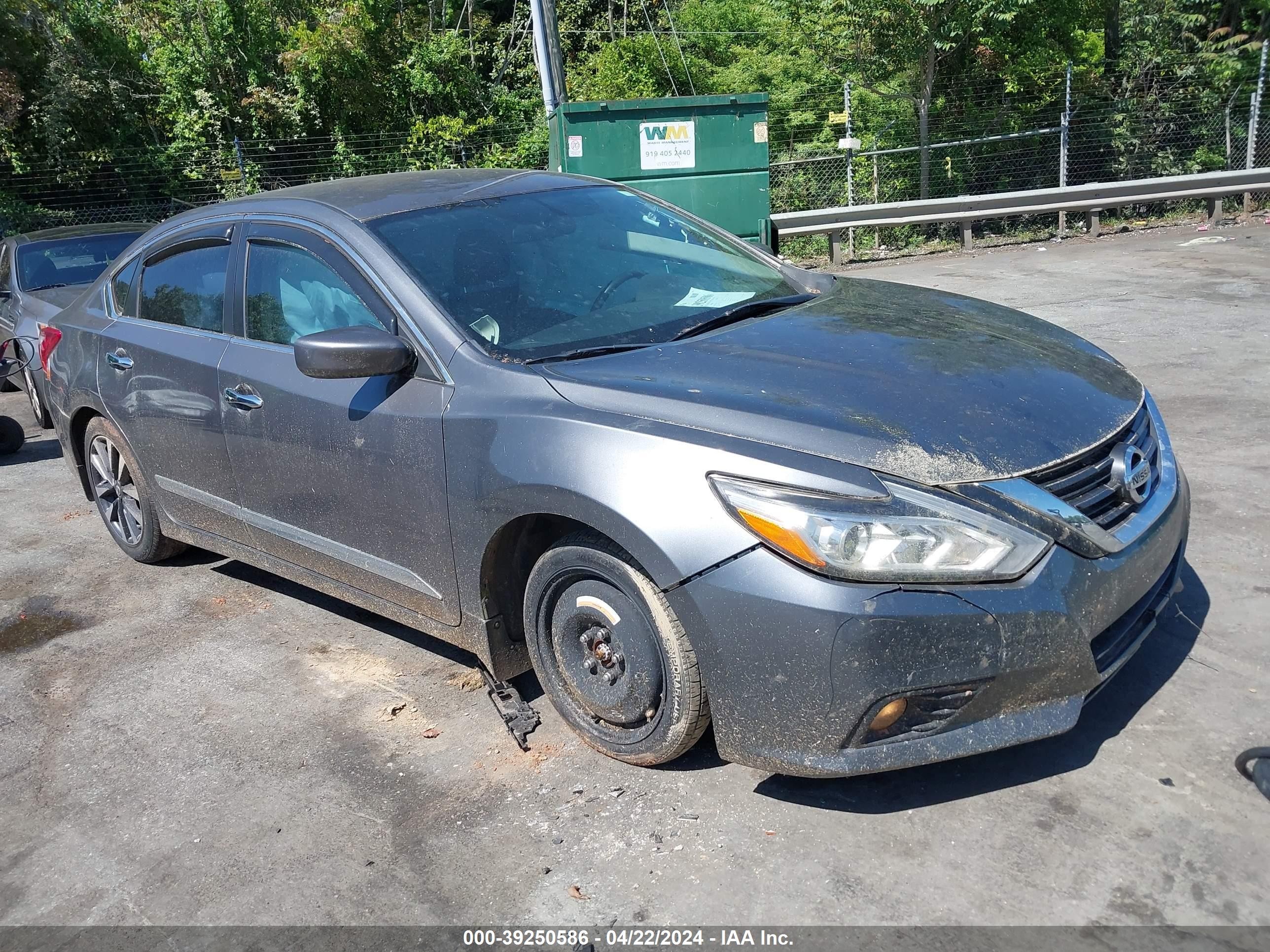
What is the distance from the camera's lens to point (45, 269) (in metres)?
9.08

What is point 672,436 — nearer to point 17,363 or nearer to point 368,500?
point 368,500

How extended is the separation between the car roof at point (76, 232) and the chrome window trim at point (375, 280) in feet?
19.8

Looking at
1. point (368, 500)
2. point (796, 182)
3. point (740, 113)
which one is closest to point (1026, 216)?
Answer: point (796, 182)

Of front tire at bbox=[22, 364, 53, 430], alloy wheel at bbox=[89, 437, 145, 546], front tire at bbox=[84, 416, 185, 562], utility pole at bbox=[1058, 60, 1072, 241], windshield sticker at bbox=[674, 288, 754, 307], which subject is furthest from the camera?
utility pole at bbox=[1058, 60, 1072, 241]

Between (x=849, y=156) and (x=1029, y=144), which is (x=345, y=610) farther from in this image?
(x=1029, y=144)

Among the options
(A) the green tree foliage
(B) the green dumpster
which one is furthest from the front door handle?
(A) the green tree foliage

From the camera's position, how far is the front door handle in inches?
161

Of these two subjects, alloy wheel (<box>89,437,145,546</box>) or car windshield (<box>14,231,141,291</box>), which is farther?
car windshield (<box>14,231,141,291</box>)

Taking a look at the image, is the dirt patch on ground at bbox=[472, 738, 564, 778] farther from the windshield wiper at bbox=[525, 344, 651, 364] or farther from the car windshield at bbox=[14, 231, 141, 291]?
the car windshield at bbox=[14, 231, 141, 291]

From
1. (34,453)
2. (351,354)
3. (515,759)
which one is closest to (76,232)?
(34,453)

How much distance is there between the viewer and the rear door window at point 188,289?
4.46 m

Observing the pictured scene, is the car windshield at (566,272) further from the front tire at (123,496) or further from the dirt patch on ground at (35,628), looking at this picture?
the dirt patch on ground at (35,628)

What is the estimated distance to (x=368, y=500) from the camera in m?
3.74

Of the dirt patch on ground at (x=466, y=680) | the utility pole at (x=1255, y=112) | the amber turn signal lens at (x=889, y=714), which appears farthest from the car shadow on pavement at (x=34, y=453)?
the utility pole at (x=1255, y=112)
